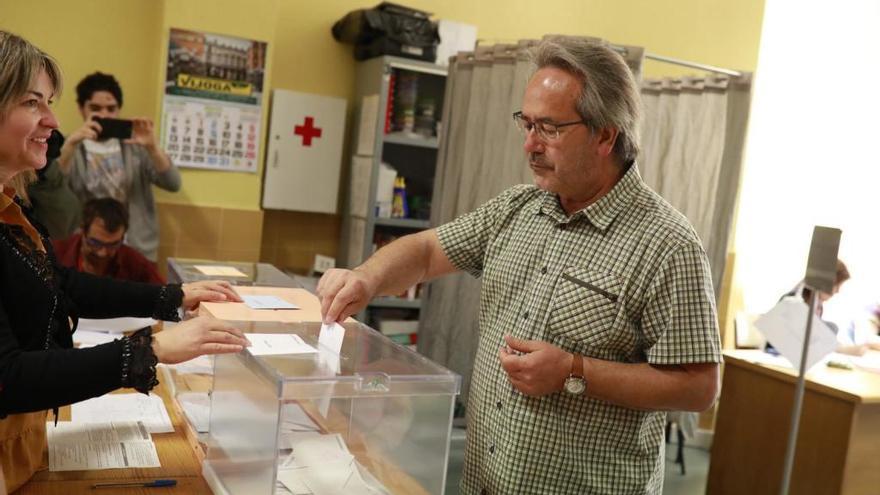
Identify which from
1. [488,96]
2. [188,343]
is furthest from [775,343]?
[488,96]

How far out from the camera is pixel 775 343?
1950mm

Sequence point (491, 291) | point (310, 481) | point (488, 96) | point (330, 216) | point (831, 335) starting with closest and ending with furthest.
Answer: point (310, 481)
point (491, 291)
point (831, 335)
point (488, 96)
point (330, 216)

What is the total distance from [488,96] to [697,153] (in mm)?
1100

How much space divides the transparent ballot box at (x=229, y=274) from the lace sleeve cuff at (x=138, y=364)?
80 cm

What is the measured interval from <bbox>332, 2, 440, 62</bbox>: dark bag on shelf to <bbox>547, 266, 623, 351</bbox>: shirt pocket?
10.1 feet

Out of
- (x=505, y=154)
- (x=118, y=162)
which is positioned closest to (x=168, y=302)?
(x=505, y=154)

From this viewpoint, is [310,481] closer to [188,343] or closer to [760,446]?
[188,343]

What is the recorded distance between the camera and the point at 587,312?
4.94 ft

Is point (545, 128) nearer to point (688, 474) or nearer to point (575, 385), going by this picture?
point (575, 385)

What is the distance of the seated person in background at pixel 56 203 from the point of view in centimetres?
358

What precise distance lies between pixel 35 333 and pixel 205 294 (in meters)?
0.44

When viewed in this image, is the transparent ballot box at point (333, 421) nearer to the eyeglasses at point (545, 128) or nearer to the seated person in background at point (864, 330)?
the eyeglasses at point (545, 128)

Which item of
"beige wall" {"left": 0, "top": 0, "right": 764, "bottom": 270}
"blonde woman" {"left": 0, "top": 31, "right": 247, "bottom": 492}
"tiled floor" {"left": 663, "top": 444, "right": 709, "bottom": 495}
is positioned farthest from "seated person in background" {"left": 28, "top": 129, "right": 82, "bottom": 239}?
"tiled floor" {"left": 663, "top": 444, "right": 709, "bottom": 495}

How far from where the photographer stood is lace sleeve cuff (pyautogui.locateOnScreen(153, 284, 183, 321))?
1.84 m
